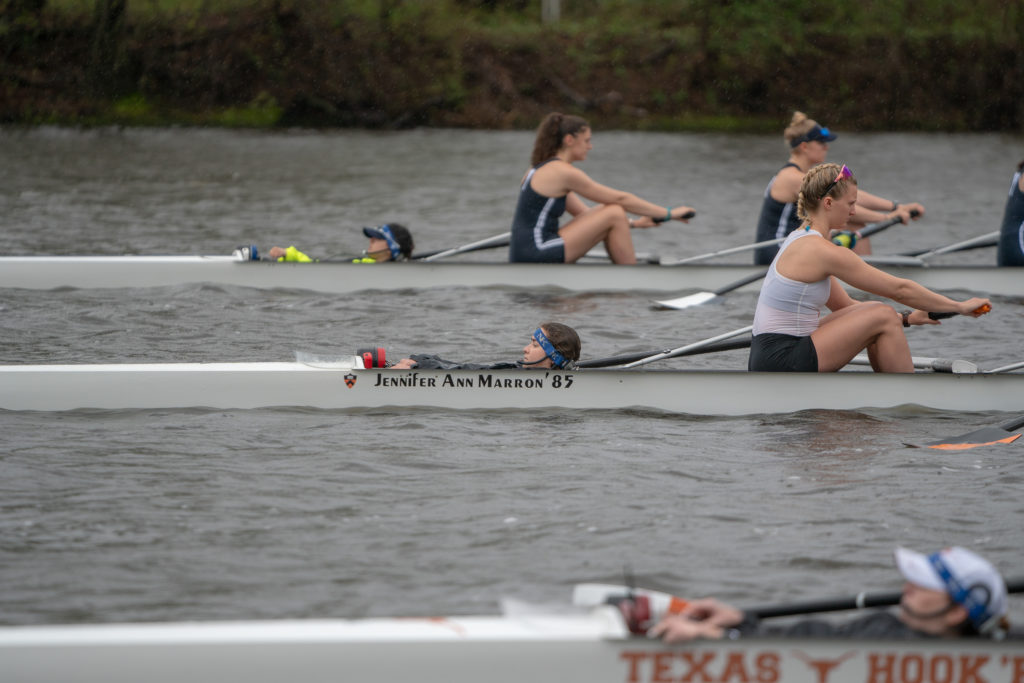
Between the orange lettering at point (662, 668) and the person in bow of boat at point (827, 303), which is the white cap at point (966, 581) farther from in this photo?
the person in bow of boat at point (827, 303)

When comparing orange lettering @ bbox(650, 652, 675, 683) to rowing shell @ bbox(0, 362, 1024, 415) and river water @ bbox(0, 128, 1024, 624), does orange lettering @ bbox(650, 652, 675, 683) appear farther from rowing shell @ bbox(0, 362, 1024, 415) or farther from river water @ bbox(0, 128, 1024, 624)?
rowing shell @ bbox(0, 362, 1024, 415)

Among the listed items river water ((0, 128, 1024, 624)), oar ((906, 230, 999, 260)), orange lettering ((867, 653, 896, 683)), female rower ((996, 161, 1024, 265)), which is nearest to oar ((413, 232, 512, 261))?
river water ((0, 128, 1024, 624))

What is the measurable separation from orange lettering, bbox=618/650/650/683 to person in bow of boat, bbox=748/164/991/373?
10.3 ft

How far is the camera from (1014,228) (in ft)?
32.6

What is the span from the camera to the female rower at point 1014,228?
9594 millimetres

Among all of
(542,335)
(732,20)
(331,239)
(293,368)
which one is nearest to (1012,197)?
(542,335)

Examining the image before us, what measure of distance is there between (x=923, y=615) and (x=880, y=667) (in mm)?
178

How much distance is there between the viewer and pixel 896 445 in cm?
633

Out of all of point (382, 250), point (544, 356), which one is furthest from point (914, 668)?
point (382, 250)

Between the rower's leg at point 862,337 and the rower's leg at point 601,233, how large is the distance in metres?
3.79

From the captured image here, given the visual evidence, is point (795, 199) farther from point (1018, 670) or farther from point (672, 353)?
point (1018, 670)

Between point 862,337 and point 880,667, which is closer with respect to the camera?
point 880,667

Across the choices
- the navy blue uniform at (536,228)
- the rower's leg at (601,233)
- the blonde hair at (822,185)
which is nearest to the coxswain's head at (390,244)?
the navy blue uniform at (536,228)

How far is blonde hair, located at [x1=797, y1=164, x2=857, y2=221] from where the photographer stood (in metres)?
6.00
